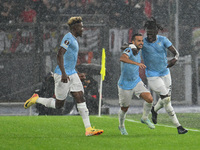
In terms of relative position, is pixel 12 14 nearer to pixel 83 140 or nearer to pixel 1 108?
pixel 1 108

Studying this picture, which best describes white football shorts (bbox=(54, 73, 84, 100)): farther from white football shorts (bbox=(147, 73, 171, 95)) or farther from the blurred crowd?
the blurred crowd

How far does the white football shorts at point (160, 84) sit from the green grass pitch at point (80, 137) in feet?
2.47

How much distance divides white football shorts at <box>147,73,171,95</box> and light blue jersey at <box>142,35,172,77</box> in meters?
0.10

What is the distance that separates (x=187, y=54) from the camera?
1018 inches

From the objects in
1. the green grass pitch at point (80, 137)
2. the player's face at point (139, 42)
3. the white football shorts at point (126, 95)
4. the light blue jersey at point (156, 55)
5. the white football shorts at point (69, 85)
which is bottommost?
the green grass pitch at point (80, 137)

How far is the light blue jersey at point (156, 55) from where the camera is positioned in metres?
12.3

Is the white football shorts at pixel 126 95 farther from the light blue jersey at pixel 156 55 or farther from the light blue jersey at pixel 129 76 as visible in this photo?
the light blue jersey at pixel 156 55

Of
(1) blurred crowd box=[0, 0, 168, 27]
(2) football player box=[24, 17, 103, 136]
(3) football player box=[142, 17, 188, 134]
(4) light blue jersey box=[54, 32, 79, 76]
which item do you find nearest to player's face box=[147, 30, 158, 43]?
(3) football player box=[142, 17, 188, 134]

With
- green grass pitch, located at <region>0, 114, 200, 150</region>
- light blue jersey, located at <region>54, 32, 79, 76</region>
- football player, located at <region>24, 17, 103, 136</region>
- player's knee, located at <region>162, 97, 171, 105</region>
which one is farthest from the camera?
player's knee, located at <region>162, 97, 171, 105</region>

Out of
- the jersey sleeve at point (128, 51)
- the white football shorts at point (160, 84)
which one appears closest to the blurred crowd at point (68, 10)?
the white football shorts at point (160, 84)

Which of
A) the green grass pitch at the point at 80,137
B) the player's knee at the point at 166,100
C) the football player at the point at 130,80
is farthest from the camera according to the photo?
the player's knee at the point at 166,100

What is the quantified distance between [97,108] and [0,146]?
10078mm

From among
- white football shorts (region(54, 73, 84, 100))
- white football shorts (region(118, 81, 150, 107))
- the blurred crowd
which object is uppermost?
the blurred crowd

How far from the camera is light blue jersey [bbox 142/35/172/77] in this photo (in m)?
12.3
